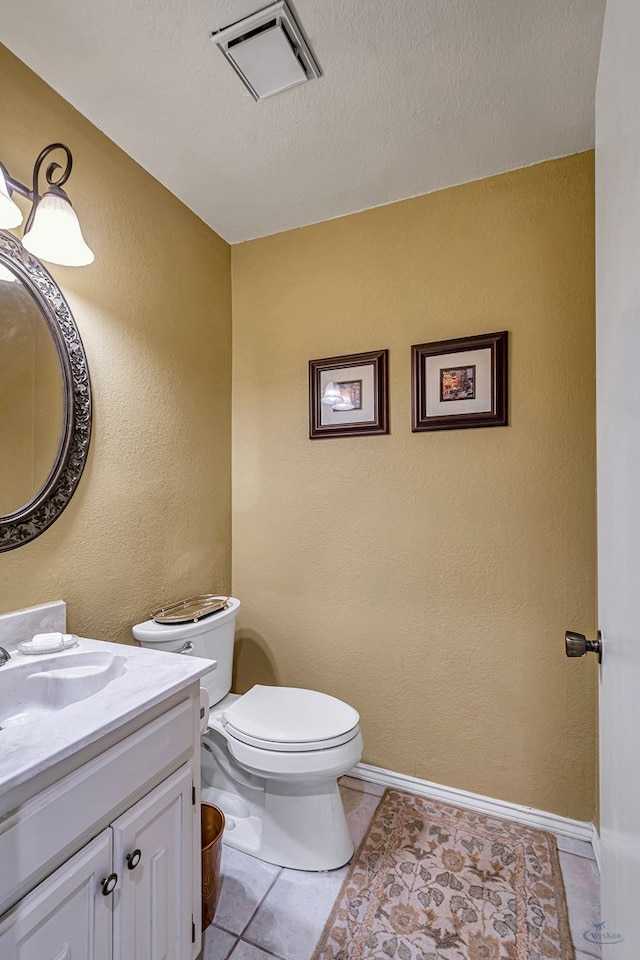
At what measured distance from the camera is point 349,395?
1.95m

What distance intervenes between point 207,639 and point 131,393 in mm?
914

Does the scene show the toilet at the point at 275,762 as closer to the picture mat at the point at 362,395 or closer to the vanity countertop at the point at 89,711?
the vanity countertop at the point at 89,711

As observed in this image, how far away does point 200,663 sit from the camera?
3.68ft

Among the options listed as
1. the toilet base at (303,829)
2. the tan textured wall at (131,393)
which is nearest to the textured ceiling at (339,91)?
the tan textured wall at (131,393)

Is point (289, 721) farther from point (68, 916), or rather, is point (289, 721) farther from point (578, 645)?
point (578, 645)

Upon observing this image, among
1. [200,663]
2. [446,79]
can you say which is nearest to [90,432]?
[200,663]

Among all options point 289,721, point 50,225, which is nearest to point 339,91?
point 50,225

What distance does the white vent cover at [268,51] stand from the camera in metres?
1.18

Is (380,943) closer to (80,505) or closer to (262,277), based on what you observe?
(80,505)

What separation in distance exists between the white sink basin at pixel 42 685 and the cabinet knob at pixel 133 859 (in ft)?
1.08

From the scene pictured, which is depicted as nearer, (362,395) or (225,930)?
(225,930)

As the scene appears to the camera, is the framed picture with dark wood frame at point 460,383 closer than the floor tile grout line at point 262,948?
No

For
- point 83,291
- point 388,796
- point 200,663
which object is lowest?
point 388,796

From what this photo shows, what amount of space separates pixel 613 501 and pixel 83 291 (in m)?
1.54
